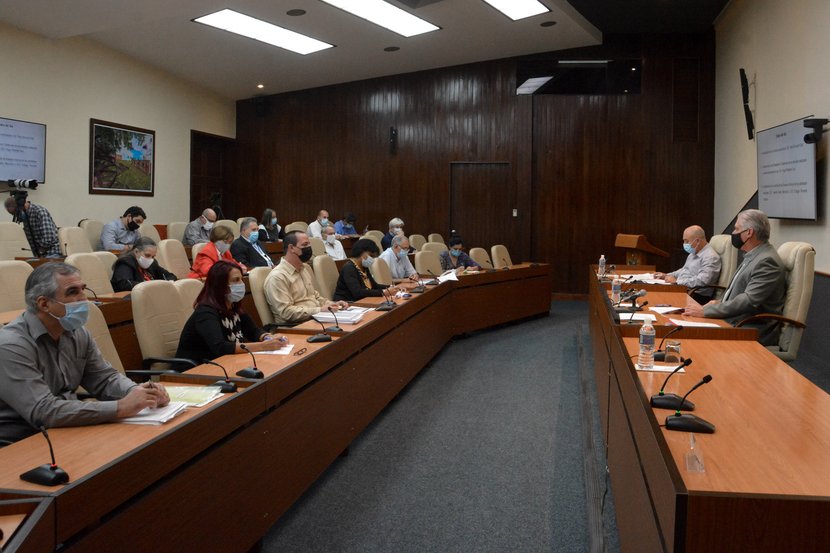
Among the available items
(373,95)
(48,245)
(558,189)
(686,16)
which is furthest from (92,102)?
(686,16)

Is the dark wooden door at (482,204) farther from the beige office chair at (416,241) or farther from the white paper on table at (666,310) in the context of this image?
the white paper on table at (666,310)

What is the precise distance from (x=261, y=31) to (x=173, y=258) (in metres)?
3.40

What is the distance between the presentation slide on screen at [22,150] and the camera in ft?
23.9

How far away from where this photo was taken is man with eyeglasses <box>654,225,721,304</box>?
603 centimetres

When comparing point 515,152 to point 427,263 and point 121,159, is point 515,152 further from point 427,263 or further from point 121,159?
point 121,159

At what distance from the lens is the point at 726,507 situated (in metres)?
1.41

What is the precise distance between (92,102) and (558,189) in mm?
6645

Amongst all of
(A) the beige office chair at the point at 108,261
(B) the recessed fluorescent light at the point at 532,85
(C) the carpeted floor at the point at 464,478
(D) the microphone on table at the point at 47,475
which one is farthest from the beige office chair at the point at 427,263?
(D) the microphone on table at the point at 47,475

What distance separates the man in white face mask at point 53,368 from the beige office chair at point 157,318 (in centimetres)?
88

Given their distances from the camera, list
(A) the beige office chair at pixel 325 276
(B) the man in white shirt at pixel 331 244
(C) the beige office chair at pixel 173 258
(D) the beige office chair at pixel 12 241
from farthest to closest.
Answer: (B) the man in white shirt at pixel 331 244 < (C) the beige office chair at pixel 173 258 < (D) the beige office chair at pixel 12 241 < (A) the beige office chair at pixel 325 276

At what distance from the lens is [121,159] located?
29.3ft

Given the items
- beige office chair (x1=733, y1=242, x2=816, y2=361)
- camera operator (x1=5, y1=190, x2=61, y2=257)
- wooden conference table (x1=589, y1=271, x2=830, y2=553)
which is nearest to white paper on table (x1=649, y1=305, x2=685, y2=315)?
beige office chair (x1=733, y1=242, x2=816, y2=361)

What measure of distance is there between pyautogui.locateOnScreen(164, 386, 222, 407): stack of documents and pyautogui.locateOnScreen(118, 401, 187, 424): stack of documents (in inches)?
2.6

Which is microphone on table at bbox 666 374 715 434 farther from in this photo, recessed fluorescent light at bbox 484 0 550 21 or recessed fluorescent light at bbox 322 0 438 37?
recessed fluorescent light at bbox 484 0 550 21
